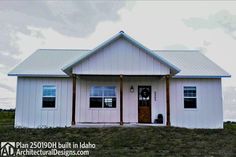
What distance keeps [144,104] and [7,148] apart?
25.4 feet

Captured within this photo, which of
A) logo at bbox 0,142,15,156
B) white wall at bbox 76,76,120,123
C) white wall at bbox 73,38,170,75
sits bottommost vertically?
logo at bbox 0,142,15,156

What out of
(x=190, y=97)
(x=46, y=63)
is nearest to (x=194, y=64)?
(x=190, y=97)

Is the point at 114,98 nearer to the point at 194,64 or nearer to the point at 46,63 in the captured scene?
the point at 46,63

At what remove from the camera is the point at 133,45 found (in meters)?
13.1

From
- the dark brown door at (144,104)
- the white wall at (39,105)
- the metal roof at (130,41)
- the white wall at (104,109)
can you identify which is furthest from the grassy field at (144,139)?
the metal roof at (130,41)

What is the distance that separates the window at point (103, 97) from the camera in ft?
47.5

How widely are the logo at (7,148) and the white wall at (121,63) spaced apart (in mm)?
4619

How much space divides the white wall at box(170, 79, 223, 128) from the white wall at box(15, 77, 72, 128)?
5986 mm

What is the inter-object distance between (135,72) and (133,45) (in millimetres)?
1431

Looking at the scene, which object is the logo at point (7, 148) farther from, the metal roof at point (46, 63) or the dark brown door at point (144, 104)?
the dark brown door at point (144, 104)

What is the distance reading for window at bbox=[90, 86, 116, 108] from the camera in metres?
14.5

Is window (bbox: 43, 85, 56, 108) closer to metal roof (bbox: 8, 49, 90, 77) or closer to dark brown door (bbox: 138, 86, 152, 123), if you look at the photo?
metal roof (bbox: 8, 49, 90, 77)

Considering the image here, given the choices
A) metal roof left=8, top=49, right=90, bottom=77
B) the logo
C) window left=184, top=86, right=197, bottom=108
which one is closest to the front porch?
window left=184, top=86, right=197, bottom=108

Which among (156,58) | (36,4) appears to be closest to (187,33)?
(156,58)
